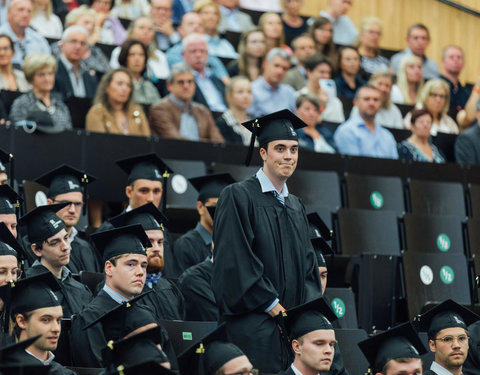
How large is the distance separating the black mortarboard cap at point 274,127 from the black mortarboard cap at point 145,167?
1741 millimetres

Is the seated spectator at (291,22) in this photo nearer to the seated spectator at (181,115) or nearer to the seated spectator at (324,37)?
the seated spectator at (324,37)

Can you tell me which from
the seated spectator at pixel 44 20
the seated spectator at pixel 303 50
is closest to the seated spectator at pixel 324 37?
the seated spectator at pixel 303 50

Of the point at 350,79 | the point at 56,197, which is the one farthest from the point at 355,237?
the point at 350,79

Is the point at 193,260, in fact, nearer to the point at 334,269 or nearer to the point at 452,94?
the point at 334,269

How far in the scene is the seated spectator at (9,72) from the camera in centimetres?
838

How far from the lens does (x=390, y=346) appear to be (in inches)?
221

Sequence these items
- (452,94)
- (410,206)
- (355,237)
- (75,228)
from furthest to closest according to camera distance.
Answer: (452,94)
(410,206)
(355,237)
(75,228)

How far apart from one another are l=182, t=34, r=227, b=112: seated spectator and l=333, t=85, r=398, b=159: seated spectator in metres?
1.14

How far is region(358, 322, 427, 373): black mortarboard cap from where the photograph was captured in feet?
18.3

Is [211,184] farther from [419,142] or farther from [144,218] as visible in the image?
[419,142]

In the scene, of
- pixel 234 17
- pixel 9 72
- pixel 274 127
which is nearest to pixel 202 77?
pixel 9 72

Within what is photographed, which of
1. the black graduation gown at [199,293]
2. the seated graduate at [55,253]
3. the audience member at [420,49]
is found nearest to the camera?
the seated graduate at [55,253]

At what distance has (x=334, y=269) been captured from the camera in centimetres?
724

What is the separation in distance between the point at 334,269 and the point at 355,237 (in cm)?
57
